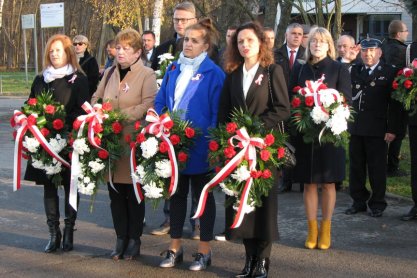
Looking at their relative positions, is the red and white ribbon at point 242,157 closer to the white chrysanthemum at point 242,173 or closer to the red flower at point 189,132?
the white chrysanthemum at point 242,173

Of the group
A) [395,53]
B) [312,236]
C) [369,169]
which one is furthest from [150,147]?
[395,53]

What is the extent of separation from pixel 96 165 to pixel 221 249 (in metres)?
1.56

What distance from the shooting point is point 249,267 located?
18.8 feet

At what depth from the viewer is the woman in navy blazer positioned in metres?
5.91

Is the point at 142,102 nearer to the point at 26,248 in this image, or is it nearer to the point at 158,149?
the point at 158,149

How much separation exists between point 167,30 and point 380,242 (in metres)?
51.7

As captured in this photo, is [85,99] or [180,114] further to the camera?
[85,99]

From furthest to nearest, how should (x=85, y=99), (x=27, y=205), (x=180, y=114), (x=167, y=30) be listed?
1. (x=167, y=30)
2. (x=27, y=205)
3. (x=85, y=99)
4. (x=180, y=114)

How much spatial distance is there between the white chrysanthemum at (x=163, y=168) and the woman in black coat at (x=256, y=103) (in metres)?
0.59

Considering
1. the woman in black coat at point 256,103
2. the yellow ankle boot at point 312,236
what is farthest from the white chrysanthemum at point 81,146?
the yellow ankle boot at point 312,236

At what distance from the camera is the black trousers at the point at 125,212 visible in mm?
6305

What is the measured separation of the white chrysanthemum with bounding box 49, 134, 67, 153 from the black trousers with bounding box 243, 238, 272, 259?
195 cm

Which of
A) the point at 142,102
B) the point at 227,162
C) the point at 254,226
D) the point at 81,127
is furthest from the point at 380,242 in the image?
the point at 81,127

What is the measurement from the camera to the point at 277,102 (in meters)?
5.62
